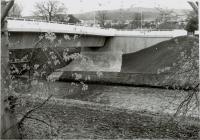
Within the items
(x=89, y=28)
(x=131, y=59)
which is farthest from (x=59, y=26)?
(x=131, y=59)

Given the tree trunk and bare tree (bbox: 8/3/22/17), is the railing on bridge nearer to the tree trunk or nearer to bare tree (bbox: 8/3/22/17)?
bare tree (bbox: 8/3/22/17)

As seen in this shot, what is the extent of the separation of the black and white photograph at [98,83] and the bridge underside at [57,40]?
2.8 inches

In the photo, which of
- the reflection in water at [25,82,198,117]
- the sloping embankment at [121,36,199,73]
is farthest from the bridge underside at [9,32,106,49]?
the sloping embankment at [121,36,199,73]

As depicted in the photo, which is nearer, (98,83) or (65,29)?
(65,29)

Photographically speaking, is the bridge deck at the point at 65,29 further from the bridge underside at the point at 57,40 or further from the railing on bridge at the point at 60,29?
the bridge underside at the point at 57,40

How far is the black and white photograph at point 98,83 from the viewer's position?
36.4 ft

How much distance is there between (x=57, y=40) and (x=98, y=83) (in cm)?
715

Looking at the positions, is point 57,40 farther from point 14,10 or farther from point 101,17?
point 101,17

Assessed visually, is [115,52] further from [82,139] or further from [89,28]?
[82,139]

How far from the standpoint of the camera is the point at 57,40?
2970 cm

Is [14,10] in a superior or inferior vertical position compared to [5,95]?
superior

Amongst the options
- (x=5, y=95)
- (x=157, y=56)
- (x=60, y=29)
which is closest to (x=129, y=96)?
(x=60, y=29)

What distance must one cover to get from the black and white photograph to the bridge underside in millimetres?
71

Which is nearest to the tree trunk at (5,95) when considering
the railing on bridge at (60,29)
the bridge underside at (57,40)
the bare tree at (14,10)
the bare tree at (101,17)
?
the bridge underside at (57,40)
